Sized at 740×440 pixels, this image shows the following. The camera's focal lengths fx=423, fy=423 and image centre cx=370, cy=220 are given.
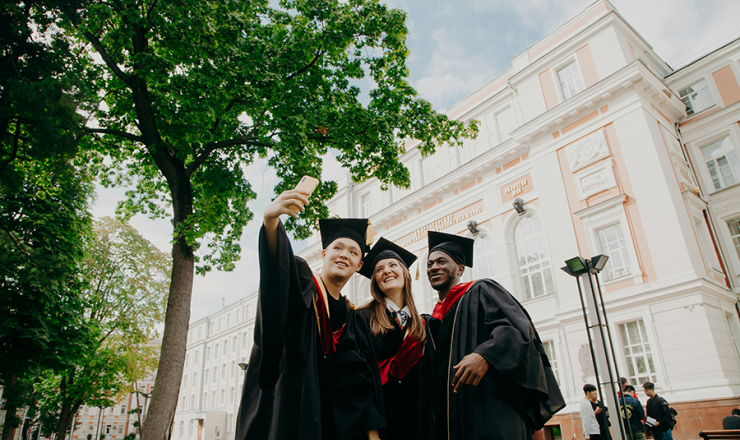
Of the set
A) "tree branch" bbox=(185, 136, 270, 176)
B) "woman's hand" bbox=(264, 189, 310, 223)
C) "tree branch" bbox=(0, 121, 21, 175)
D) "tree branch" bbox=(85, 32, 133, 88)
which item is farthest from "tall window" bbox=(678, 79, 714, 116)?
"tree branch" bbox=(0, 121, 21, 175)

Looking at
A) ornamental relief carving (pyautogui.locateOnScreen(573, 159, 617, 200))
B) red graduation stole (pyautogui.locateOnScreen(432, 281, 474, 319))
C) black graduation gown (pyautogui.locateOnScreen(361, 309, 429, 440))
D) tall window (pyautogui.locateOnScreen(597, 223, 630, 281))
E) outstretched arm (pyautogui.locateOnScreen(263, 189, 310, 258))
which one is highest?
ornamental relief carving (pyautogui.locateOnScreen(573, 159, 617, 200))

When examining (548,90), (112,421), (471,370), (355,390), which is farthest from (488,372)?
(112,421)

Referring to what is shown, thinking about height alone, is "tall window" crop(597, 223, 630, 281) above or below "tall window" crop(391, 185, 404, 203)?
below

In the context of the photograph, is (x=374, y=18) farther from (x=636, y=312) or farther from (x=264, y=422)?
(x=636, y=312)

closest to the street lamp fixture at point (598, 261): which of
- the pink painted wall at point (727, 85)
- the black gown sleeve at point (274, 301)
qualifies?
the black gown sleeve at point (274, 301)

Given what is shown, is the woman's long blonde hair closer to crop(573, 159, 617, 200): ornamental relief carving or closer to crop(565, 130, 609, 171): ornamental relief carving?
crop(573, 159, 617, 200): ornamental relief carving

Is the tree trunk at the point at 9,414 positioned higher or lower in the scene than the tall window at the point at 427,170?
lower

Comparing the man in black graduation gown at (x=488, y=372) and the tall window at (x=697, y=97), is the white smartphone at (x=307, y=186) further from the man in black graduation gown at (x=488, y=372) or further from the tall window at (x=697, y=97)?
the tall window at (x=697, y=97)

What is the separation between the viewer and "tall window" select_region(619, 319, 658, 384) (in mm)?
13047

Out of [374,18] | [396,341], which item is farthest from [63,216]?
[396,341]

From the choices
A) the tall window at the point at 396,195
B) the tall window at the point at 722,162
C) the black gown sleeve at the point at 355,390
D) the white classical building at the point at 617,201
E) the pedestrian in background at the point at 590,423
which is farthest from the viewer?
the tall window at the point at 396,195

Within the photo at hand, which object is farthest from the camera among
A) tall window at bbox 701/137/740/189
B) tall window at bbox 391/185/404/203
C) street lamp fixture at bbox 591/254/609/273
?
tall window at bbox 391/185/404/203

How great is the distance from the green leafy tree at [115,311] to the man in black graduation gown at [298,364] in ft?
73.0

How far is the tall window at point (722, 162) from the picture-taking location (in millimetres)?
15998
